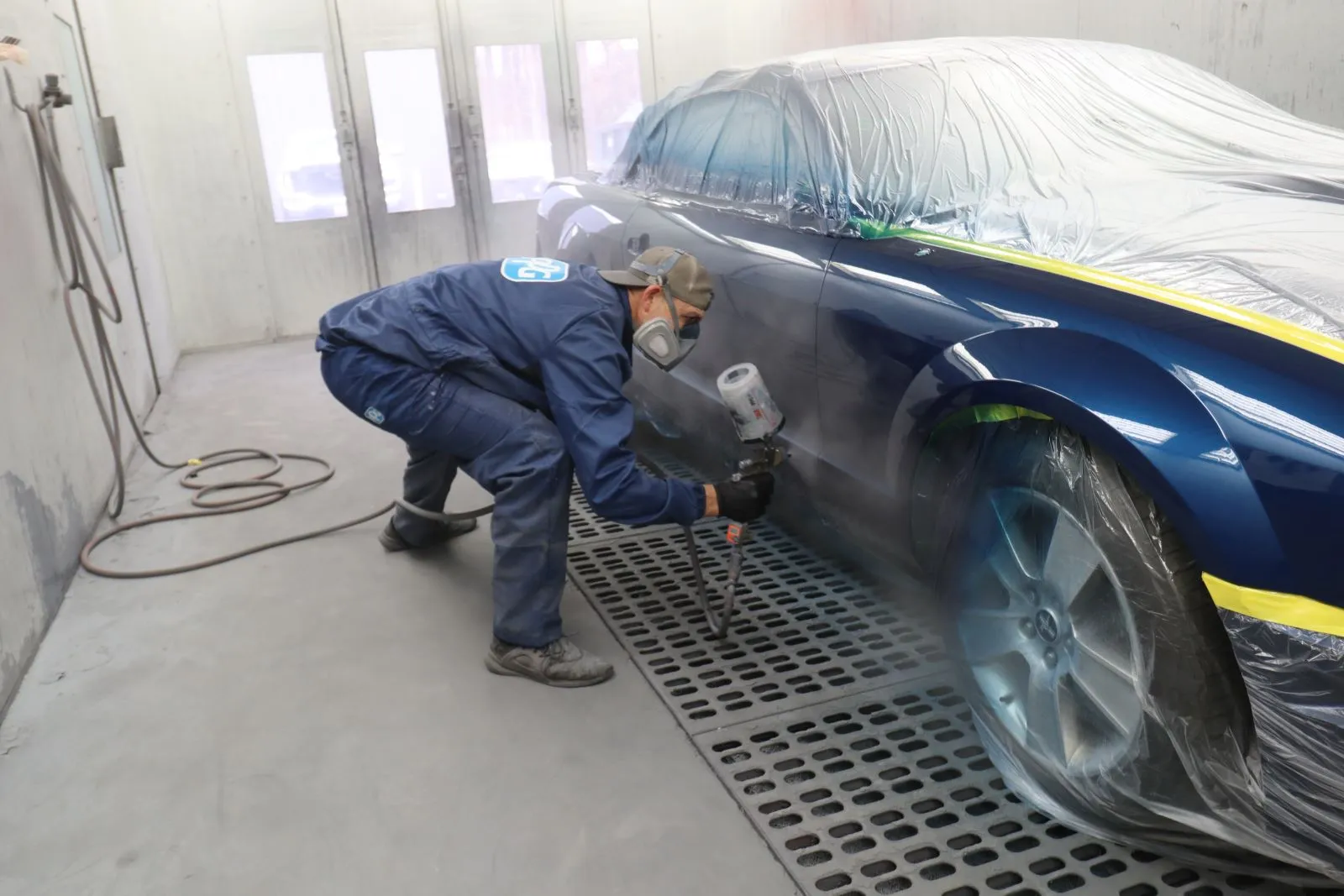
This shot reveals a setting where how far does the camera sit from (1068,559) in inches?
64.4

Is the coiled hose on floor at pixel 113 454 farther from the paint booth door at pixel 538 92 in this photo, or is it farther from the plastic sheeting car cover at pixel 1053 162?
the paint booth door at pixel 538 92

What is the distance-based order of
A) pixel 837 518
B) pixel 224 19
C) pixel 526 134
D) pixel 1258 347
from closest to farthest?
pixel 1258 347, pixel 837 518, pixel 224 19, pixel 526 134

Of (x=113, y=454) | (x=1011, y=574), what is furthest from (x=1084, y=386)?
(x=113, y=454)

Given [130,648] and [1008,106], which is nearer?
[1008,106]

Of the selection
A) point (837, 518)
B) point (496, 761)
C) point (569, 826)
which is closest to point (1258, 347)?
point (837, 518)

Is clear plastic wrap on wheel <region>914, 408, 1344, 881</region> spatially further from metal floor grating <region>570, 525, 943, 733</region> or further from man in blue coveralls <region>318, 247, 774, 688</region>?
man in blue coveralls <region>318, 247, 774, 688</region>

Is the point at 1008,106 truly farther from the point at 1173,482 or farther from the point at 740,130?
the point at 1173,482

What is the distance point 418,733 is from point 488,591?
2.37ft

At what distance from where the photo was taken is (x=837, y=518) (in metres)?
2.31

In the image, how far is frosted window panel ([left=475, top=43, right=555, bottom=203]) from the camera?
650 centimetres

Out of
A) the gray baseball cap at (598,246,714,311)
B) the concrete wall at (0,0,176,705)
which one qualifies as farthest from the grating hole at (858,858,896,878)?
the concrete wall at (0,0,176,705)

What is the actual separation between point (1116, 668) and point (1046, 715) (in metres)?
0.21

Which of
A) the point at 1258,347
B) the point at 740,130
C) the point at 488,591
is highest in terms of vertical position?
the point at 740,130

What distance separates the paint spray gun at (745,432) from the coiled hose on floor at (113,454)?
2.62 ft
